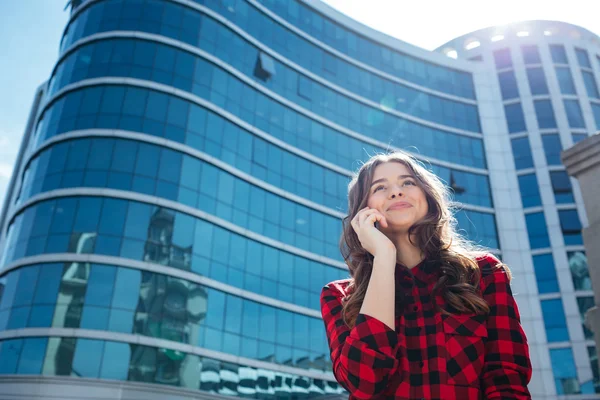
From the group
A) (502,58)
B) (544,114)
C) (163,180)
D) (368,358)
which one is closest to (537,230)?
(544,114)

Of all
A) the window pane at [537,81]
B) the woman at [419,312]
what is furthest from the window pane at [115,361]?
the window pane at [537,81]

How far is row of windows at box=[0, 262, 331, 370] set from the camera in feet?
70.8

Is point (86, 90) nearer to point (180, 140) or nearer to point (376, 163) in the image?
point (180, 140)

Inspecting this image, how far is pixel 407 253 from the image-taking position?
2.36m

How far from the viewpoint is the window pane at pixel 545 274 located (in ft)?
117

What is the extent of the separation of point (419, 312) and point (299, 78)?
105ft

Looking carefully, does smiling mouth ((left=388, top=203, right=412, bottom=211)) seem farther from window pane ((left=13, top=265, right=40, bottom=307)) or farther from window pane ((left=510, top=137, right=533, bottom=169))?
window pane ((left=510, top=137, right=533, bottom=169))

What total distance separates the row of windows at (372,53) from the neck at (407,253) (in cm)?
3254

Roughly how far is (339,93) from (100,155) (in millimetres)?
16658

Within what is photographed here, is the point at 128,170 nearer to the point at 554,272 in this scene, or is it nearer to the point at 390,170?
the point at 390,170

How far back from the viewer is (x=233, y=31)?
30109mm

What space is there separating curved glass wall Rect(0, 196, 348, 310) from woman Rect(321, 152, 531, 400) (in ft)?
72.4

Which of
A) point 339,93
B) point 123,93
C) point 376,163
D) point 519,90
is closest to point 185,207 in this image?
point 123,93

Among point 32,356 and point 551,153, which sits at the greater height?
point 551,153
